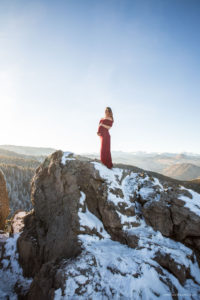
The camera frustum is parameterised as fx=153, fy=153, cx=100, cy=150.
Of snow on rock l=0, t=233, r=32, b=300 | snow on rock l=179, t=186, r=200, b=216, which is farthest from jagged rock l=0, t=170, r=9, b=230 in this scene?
snow on rock l=179, t=186, r=200, b=216

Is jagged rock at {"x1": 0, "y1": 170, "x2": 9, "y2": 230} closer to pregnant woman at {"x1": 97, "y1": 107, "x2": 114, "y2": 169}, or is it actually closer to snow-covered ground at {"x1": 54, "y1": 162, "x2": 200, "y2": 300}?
snow-covered ground at {"x1": 54, "y1": 162, "x2": 200, "y2": 300}

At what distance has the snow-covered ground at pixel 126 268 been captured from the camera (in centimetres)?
Result: 460

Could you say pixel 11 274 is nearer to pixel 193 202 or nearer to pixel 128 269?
pixel 128 269

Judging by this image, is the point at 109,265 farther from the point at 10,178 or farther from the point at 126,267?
the point at 10,178

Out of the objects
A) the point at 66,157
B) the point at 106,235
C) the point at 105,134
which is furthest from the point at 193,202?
the point at 66,157

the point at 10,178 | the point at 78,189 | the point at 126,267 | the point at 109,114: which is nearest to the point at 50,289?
the point at 126,267

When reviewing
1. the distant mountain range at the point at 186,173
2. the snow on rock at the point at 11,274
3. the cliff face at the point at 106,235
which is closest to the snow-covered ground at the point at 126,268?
the cliff face at the point at 106,235

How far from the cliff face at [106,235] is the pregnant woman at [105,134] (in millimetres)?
689

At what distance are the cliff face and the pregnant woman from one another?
689 mm

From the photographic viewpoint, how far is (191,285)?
17.5 ft

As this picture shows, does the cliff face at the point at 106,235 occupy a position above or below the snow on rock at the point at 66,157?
below

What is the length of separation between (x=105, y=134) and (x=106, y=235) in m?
5.39

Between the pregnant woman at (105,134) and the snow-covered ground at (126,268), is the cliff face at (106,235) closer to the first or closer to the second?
the snow-covered ground at (126,268)

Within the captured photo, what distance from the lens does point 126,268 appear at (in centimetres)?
525
